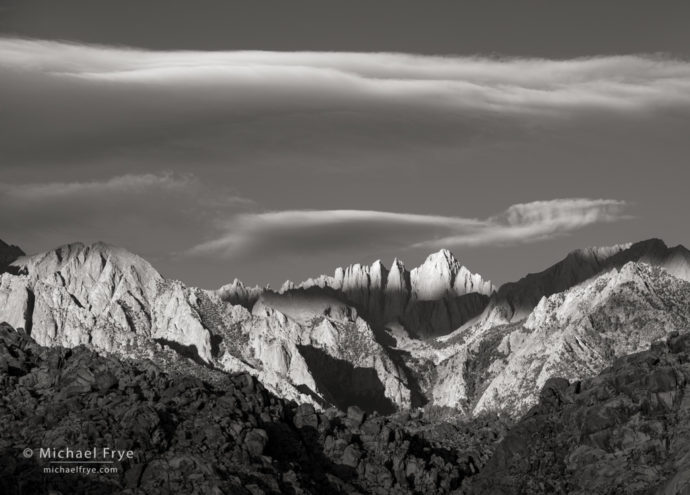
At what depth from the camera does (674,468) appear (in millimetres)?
198250

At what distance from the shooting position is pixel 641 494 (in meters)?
199

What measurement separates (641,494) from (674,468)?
15.9 feet
